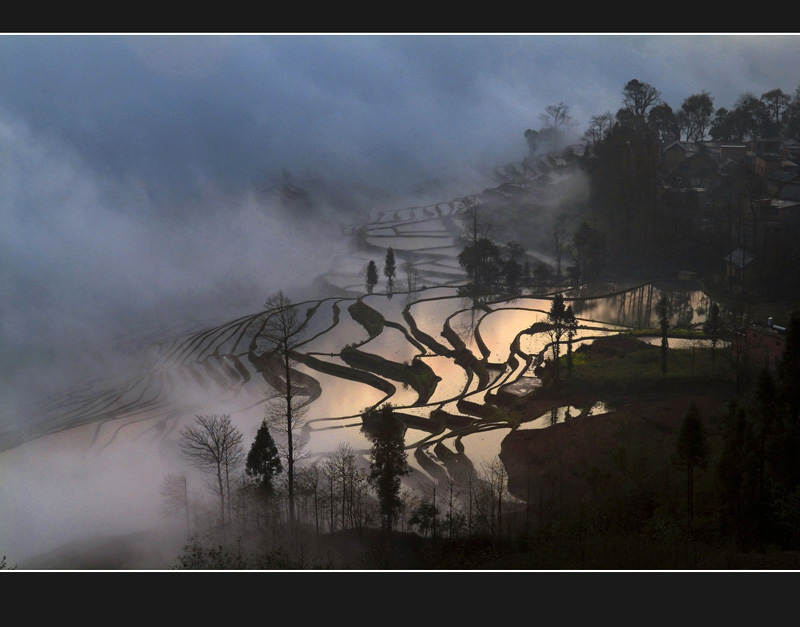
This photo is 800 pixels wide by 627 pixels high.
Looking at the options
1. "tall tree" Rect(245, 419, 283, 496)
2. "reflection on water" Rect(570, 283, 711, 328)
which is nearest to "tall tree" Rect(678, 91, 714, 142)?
"reflection on water" Rect(570, 283, 711, 328)

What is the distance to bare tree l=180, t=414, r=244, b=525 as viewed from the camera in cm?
482

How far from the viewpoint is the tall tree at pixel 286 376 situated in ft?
16.1

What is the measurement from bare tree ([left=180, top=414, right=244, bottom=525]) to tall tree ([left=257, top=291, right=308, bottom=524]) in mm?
293

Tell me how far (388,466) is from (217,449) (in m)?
1.24

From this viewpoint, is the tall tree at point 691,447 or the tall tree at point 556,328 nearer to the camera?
the tall tree at point 691,447

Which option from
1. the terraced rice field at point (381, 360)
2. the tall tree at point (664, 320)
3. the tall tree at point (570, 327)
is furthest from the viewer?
the tall tree at point (570, 327)

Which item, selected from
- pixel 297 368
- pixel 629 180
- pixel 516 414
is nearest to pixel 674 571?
pixel 516 414

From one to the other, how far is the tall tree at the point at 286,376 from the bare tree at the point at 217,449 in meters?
0.29

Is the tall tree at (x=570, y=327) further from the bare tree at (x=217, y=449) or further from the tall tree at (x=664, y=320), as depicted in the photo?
the bare tree at (x=217, y=449)

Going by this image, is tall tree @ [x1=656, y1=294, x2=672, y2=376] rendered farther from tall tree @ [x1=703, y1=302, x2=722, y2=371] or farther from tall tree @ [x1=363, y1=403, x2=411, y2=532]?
tall tree @ [x1=363, y1=403, x2=411, y2=532]

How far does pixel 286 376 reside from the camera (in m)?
5.09

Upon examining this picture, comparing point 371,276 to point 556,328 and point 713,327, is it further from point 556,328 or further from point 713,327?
point 713,327

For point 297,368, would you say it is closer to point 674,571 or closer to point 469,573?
point 469,573

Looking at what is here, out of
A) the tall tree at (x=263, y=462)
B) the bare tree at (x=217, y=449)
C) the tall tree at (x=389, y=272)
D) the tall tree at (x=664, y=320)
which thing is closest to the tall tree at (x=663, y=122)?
the tall tree at (x=664, y=320)
